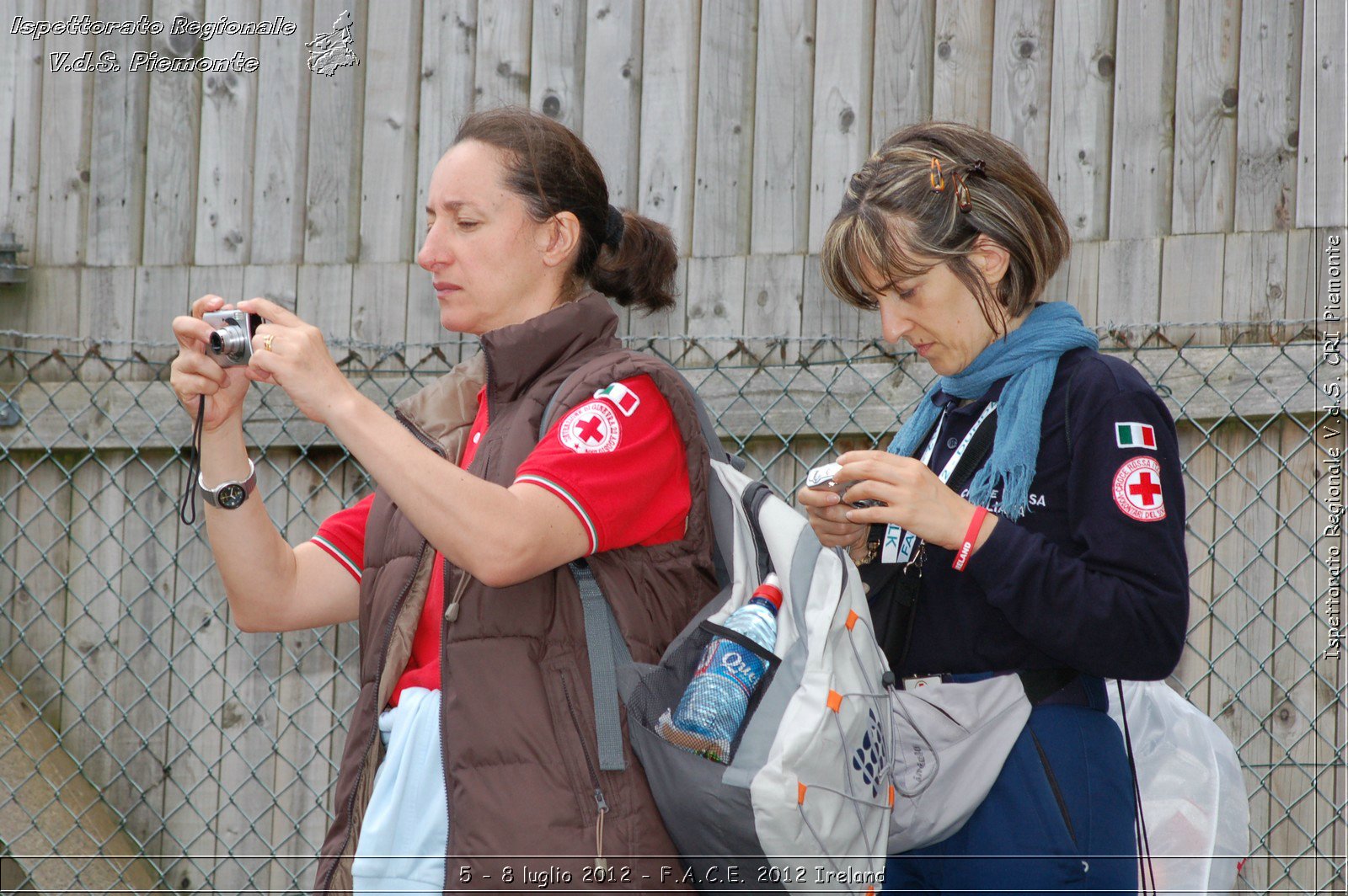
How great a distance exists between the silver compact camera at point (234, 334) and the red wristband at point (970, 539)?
111cm

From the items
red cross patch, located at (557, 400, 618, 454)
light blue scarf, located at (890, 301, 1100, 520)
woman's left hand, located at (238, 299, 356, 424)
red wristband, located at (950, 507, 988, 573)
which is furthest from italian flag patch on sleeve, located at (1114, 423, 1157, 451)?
woman's left hand, located at (238, 299, 356, 424)

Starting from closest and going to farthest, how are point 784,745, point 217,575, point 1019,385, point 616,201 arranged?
point 784,745, point 1019,385, point 616,201, point 217,575

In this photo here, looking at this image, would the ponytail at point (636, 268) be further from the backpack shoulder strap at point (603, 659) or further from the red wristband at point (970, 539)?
the red wristband at point (970, 539)

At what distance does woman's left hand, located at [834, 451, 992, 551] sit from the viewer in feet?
6.15

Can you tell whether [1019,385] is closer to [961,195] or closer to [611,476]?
[961,195]

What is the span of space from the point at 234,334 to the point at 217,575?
2307 mm

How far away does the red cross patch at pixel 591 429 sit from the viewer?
1914 mm

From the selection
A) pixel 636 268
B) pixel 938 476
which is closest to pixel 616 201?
pixel 636 268

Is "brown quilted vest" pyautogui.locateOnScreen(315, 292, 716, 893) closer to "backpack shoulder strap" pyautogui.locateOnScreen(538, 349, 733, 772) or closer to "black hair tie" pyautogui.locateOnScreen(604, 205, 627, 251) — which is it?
"backpack shoulder strap" pyautogui.locateOnScreen(538, 349, 733, 772)

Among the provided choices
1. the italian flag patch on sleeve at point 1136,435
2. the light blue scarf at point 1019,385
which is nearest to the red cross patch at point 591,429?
the light blue scarf at point 1019,385

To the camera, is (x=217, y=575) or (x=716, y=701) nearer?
(x=716, y=701)

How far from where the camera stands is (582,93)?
4.04m

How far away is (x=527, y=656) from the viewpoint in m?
1.87

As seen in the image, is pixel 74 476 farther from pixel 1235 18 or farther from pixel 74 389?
pixel 1235 18
